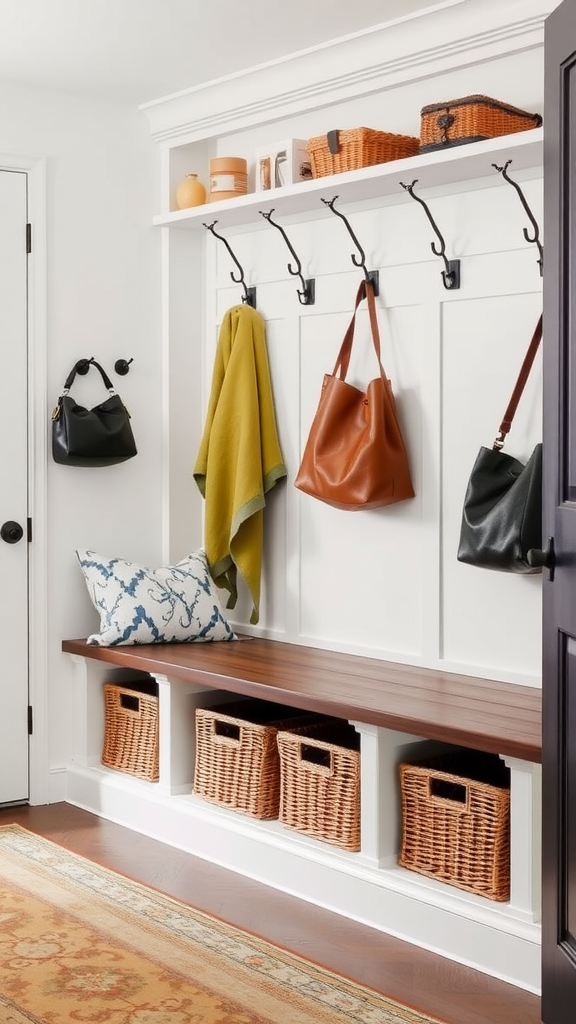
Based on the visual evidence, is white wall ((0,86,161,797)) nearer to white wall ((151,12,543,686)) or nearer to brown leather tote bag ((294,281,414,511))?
white wall ((151,12,543,686))

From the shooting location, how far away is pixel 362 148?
346 cm

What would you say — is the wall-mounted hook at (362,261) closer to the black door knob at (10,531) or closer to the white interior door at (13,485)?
the white interior door at (13,485)

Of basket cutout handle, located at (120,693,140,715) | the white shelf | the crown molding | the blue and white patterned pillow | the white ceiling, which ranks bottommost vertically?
basket cutout handle, located at (120,693,140,715)

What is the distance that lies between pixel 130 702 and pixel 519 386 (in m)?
1.83

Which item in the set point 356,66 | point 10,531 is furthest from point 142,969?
point 356,66

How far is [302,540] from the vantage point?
13.3ft

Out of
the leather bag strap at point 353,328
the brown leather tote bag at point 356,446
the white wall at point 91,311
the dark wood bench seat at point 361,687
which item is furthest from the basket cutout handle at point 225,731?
the leather bag strap at point 353,328

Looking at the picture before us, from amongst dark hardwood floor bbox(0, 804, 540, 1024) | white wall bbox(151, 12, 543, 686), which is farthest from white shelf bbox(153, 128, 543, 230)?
dark hardwood floor bbox(0, 804, 540, 1024)

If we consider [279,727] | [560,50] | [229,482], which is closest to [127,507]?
[229,482]

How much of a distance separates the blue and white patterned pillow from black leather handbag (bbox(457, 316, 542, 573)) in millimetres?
1140

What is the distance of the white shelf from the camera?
10.2ft

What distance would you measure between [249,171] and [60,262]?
Answer: 0.73 metres

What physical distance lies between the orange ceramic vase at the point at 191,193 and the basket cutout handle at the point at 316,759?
1.92 metres

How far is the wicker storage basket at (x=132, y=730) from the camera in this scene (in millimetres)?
3896
